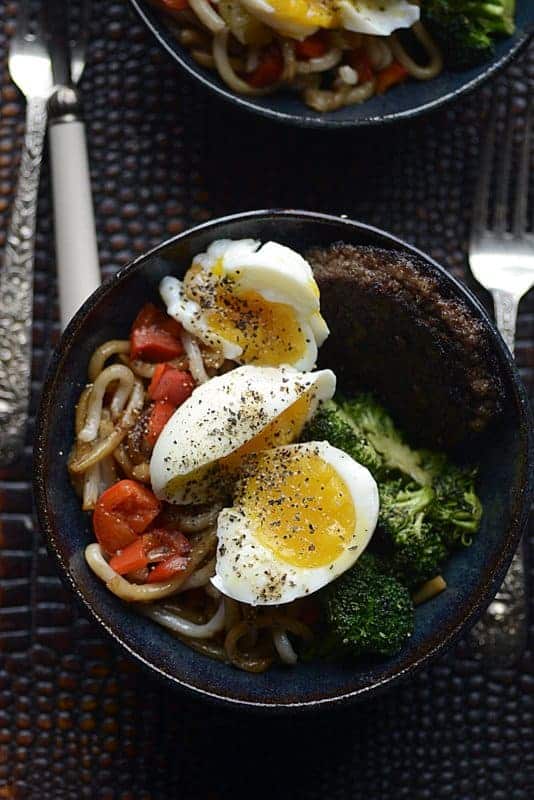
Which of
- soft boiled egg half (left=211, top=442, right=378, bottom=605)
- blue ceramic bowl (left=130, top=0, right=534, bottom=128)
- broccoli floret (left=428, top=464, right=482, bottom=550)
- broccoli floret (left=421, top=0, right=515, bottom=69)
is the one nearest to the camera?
soft boiled egg half (left=211, top=442, right=378, bottom=605)

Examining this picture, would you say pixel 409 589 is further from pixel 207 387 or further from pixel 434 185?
pixel 434 185

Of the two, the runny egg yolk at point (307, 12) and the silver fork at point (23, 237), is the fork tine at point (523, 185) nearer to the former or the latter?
the runny egg yolk at point (307, 12)

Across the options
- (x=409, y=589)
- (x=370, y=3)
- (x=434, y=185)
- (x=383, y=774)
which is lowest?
(x=383, y=774)

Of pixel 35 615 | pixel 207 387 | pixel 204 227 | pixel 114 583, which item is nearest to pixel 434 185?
pixel 204 227

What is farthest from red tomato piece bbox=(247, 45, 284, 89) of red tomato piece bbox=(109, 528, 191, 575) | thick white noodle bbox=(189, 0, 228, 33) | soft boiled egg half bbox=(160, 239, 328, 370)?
red tomato piece bbox=(109, 528, 191, 575)

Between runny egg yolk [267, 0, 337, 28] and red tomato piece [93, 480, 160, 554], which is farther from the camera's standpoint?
runny egg yolk [267, 0, 337, 28]

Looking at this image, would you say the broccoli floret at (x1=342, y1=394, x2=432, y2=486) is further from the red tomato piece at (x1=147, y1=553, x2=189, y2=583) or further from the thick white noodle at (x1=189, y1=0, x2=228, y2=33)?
the thick white noodle at (x1=189, y1=0, x2=228, y2=33)
